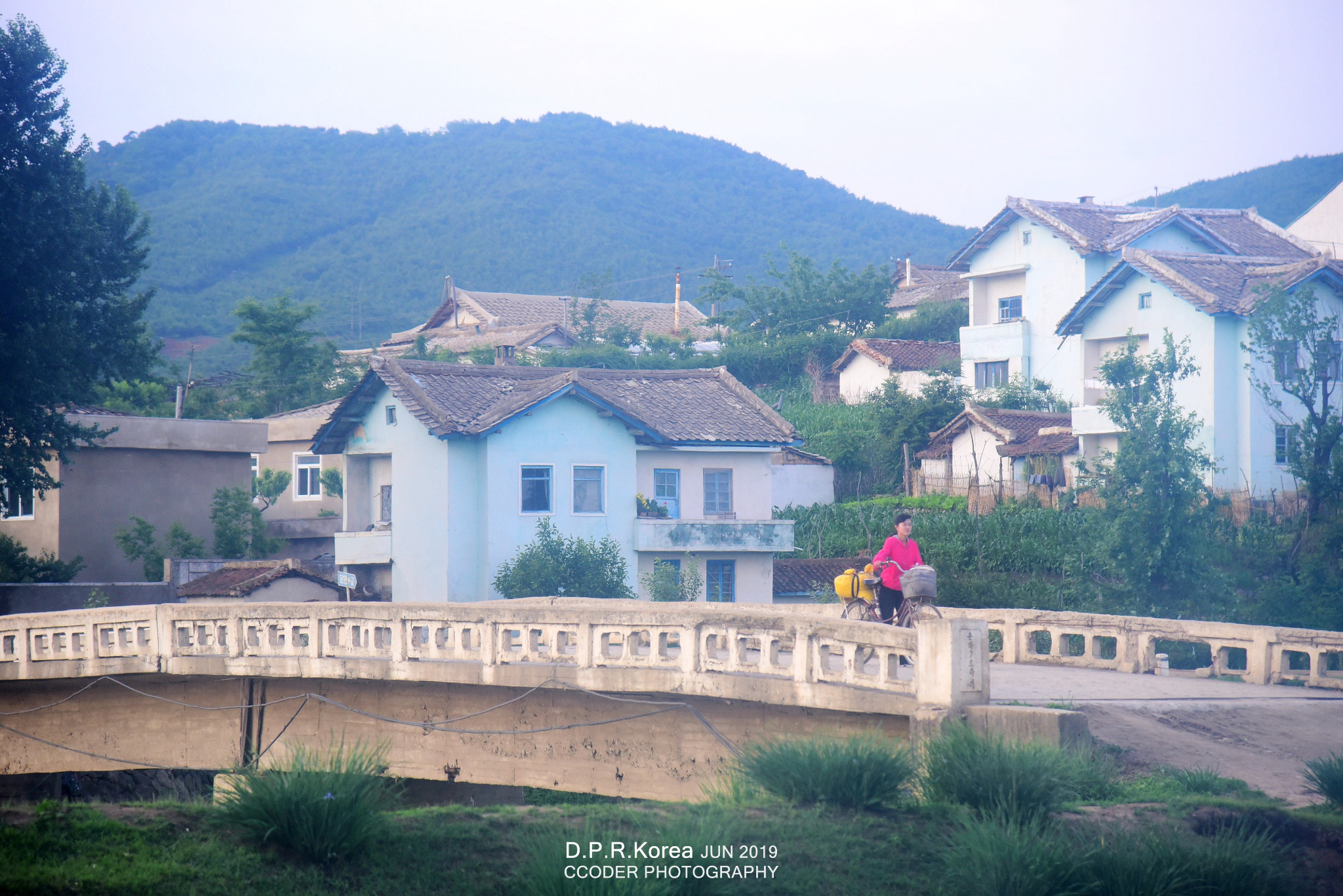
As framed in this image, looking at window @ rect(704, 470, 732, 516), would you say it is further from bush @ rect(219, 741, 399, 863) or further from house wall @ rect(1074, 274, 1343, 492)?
bush @ rect(219, 741, 399, 863)

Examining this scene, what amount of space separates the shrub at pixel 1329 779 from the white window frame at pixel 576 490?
21.1m

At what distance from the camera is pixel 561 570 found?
92.1 feet

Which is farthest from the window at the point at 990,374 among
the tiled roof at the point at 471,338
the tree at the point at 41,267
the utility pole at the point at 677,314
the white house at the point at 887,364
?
the tree at the point at 41,267

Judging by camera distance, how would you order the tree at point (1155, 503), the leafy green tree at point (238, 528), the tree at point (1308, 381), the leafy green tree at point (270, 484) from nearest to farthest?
the tree at point (1155, 503) → the tree at point (1308, 381) → the leafy green tree at point (238, 528) → the leafy green tree at point (270, 484)

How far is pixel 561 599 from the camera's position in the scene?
2127cm

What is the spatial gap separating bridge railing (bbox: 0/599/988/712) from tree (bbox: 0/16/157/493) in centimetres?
704

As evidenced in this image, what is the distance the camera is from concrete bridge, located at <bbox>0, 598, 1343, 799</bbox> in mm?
11672

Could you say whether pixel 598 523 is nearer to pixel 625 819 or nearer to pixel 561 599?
pixel 561 599

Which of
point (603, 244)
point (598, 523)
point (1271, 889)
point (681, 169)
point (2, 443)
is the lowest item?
point (1271, 889)

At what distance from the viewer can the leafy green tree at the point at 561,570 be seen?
91.4 ft

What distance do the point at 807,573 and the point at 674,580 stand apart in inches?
186

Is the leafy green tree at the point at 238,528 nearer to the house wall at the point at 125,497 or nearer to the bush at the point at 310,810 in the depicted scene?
the house wall at the point at 125,497

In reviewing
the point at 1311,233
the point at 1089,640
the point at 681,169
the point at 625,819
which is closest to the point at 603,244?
the point at 681,169

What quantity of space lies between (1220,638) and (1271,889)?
8.06 metres
